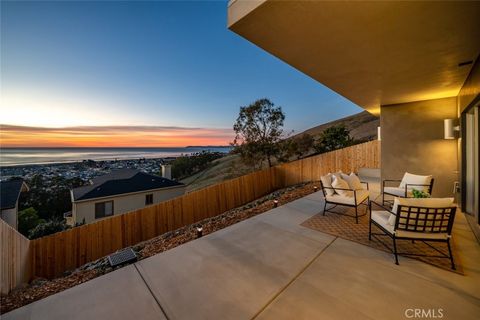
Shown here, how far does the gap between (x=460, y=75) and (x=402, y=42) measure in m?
2.19

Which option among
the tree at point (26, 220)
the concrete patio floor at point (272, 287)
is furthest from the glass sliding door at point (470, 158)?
the tree at point (26, 220)

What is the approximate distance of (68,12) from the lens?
4332 millimetres

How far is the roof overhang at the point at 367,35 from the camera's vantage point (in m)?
1.72

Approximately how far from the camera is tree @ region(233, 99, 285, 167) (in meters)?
11.3

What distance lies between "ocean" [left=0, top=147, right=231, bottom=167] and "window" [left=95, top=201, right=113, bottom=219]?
157 inches

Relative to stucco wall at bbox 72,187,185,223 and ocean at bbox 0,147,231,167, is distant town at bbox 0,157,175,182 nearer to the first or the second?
ocean at bbox 0,147,231,167

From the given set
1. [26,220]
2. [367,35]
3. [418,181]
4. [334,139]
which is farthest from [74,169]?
[418,181]

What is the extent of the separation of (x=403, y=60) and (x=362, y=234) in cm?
268

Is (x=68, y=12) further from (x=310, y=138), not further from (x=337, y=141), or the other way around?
(x=310, y=138)

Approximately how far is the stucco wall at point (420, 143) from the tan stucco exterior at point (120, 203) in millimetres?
11968

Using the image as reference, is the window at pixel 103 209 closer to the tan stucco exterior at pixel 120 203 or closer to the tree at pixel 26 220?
the tan stucco exterior at pixel 120 203

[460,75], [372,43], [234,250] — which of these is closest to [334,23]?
[372,43]

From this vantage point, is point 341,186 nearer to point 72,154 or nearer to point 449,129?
point 449,129
